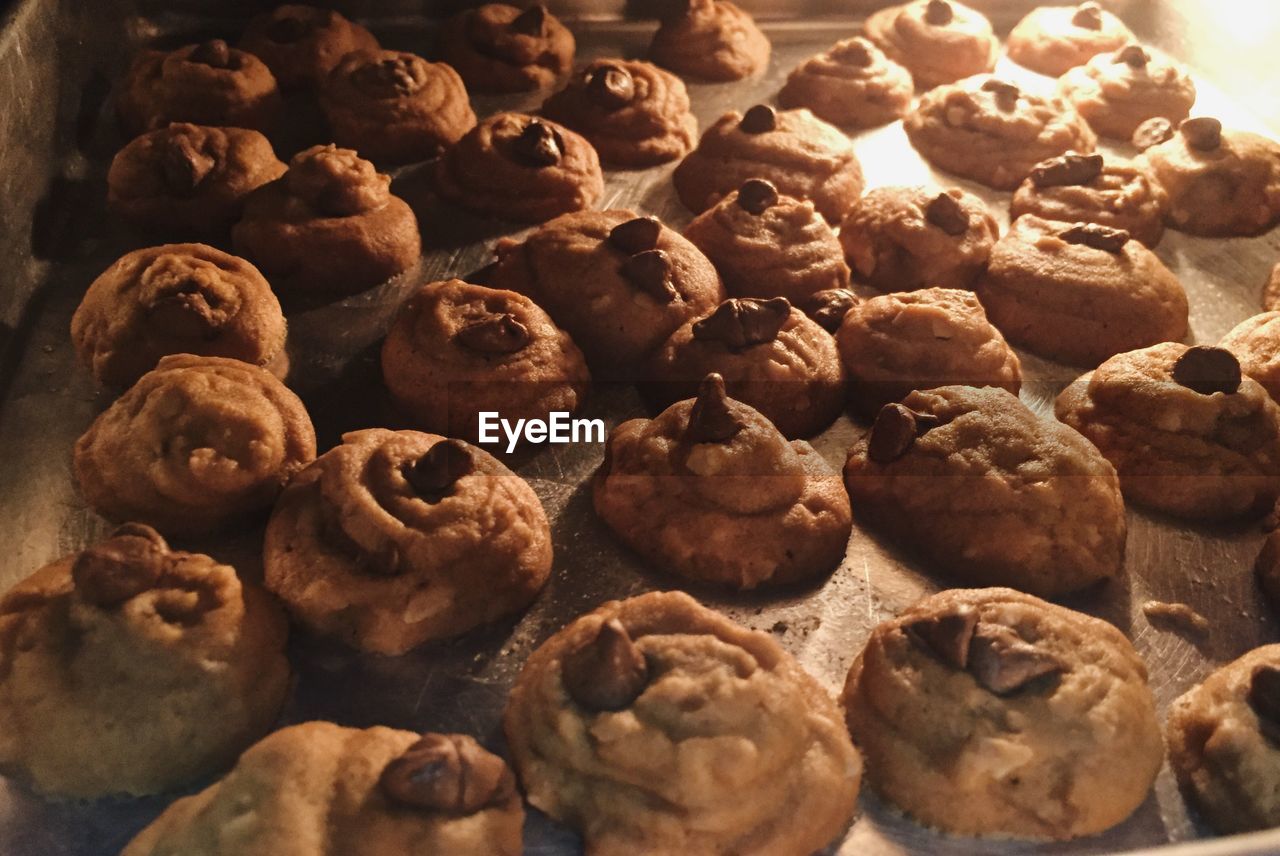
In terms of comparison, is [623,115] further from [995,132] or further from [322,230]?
[995,132]

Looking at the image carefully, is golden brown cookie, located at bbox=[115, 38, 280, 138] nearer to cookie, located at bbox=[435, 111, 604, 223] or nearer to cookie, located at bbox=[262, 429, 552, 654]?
cookie, located at bbox=[435, 111, 604, 223]

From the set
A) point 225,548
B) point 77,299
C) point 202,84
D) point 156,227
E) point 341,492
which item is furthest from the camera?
point 202,84

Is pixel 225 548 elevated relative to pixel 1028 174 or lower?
lower

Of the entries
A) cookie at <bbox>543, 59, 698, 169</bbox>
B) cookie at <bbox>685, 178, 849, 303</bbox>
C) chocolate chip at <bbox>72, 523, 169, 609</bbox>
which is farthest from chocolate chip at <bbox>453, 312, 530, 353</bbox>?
cookie at <bbox>543, 59, 698, 169</bbox>

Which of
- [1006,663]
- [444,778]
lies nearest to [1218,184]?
[1006,663]

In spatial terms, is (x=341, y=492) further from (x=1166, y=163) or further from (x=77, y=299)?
(x=1166, y=163)

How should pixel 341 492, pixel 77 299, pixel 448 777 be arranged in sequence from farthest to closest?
pixel 77 299
pixel 341 492
pixel 448 777

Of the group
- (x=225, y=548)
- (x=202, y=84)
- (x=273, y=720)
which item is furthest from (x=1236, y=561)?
(x=202, y=84)
